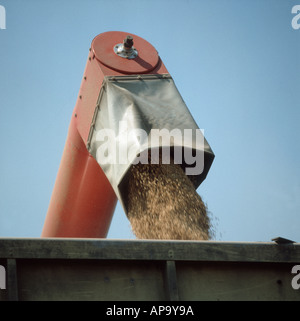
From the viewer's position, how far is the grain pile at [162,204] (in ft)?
9.37

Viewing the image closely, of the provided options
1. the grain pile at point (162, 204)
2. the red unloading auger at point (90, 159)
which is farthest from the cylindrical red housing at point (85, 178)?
the grain pile at point (162, 204)

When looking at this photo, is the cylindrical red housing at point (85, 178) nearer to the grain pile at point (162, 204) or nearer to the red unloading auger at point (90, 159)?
the red unloading auger at point (90, 159)

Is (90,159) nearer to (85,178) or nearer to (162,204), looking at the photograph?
(85,178)

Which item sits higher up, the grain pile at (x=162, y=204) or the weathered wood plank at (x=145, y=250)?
the grain pile at (x=162, y=204)

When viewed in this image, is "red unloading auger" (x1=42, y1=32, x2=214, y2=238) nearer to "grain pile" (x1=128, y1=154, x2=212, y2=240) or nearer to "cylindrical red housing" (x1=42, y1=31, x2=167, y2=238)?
"cylindrical red housing" (x1=42, y1=31, x2=167, y2=238)

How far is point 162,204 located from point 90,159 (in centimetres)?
116

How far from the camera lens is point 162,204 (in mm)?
2936

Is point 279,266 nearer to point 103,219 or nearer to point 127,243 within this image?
point 127,243

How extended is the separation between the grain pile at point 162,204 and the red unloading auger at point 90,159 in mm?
792

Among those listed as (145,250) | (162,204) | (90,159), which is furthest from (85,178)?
(145,250)

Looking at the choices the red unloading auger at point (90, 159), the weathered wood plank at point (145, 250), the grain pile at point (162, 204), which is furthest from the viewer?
the red unloading auger at point (90, 159)

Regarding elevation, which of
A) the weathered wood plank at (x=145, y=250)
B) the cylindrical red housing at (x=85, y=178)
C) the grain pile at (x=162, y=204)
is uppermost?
the cylindrical red housing at (x=85, y=178)

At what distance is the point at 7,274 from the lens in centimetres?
174

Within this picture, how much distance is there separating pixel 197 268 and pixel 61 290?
0.53m
